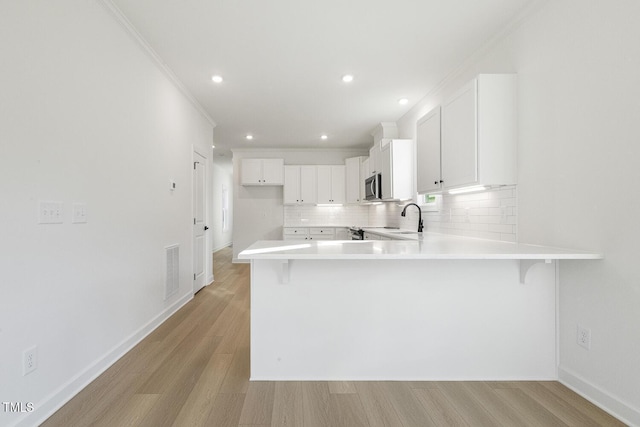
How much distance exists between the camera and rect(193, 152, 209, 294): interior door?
431 centimetres

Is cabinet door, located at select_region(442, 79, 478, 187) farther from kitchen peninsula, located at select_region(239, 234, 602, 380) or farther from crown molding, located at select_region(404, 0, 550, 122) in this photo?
kitchen peninsula, located at select_region(239, 234, 602, 380)

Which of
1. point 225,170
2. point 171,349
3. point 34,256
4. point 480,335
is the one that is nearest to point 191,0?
point 34,256

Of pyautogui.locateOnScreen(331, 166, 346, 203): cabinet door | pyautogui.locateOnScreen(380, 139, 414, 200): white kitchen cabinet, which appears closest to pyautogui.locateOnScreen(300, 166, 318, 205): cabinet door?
pyautogui.locateOnScreen(331, 166, 346, 203): cabinet door

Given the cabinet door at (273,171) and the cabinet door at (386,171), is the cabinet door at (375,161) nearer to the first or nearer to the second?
the cabinet door at (386,171)

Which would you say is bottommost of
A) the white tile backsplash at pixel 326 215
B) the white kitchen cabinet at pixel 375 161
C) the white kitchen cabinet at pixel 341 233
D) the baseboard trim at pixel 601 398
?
the baseboard trim at pixel 601 398

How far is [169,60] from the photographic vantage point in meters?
3.09

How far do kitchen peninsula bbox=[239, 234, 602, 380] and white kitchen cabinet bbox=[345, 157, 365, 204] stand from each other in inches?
166

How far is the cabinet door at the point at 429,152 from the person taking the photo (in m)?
3.06

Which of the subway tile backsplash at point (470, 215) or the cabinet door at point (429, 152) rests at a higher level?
the cabinet door at point (429, 152)

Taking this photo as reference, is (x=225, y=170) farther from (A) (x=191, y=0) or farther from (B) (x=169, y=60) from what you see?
(A) (x=191, y=0)

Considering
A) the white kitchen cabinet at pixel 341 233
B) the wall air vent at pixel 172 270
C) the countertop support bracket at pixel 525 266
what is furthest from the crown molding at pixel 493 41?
the wall air vent at pixel 172 270

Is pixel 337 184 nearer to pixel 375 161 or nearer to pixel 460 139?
pixel 375 161

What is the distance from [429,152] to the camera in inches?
128

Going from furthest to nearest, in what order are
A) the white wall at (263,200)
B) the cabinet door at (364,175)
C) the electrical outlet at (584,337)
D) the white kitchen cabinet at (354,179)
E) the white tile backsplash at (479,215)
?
the white wall at (263,200)
the white kitchen cabinet at (354,179)
the cabinet door at (364,175)
the white tile backsplash at (479,215)
the electrical outlet at (584,337)
